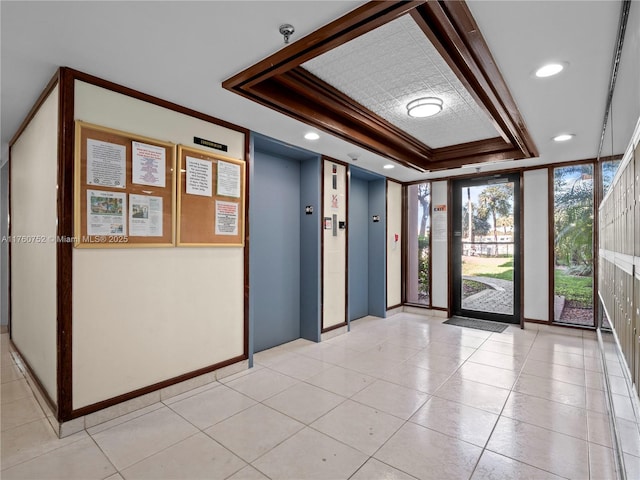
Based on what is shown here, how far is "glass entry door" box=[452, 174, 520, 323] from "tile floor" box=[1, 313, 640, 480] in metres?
1.74

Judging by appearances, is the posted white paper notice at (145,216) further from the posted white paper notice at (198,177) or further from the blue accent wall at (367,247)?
the blue accent wall at (367,247)

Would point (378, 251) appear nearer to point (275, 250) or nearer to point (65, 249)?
point (275, 250)

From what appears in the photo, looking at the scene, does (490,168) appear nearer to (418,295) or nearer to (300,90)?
(418,295)

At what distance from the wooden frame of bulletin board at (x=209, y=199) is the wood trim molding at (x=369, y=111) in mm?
746

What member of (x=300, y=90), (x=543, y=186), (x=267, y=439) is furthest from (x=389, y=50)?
(x=543, y=186)

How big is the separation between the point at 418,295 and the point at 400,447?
4279mm

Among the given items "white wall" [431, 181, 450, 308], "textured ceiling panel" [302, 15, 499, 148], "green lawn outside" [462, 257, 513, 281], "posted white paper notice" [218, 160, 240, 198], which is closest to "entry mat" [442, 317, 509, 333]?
"white wall" [431, 181, 450, 308]

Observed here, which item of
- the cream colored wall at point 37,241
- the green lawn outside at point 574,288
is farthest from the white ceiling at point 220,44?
the green lawn outside at point 574,288

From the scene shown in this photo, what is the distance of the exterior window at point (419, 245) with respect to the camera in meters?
6.03

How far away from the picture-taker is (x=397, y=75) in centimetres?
259

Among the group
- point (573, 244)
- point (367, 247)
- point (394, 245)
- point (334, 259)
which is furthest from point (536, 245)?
point (334, 259)

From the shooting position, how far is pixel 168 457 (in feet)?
6.70

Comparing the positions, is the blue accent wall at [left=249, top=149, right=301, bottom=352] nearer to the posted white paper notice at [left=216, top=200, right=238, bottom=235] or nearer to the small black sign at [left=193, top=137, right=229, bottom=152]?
the posted white paper notice at [left=216, top=200, right=238, bottom=235]

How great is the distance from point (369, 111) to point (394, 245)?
3162 mm
